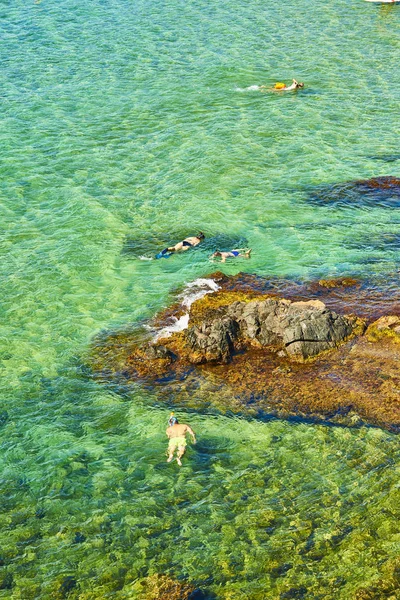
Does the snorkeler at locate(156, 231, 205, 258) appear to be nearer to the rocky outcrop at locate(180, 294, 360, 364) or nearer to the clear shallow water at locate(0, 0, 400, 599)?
the clear shallow water at locate(0, 0, 400, 599)

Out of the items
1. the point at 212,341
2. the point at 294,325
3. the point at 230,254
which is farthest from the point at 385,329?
the point at 230,254

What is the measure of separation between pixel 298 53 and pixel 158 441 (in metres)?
33.9

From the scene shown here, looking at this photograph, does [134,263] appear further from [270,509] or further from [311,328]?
[270,509]

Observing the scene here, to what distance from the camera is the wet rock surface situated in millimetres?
19219

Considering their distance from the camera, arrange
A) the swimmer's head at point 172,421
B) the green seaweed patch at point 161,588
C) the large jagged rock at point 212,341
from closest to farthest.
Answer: the green seaweed patch at point 161,588, the swimmer's head at point 172,421, the large jagged rock at point 212,341

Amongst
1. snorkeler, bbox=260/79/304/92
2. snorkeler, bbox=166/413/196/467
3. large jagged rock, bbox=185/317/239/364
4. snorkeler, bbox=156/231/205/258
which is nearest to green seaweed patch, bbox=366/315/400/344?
large jagged rock, bbox=185/317/239/364

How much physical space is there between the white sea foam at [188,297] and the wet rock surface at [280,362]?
0.38 m

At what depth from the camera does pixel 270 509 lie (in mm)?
16484

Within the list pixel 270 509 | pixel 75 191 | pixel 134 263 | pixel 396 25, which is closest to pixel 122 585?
pixel 270 509

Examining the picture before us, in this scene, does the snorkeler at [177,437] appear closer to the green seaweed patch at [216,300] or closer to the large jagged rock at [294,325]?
the large jagged rock at [294,325]

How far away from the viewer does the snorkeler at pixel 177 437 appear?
58.9 ft

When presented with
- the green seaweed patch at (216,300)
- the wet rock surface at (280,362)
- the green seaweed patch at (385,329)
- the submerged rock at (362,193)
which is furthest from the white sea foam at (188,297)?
the submerged rock at (362,193)

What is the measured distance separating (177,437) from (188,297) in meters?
7.24

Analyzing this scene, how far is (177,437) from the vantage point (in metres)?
18.1
